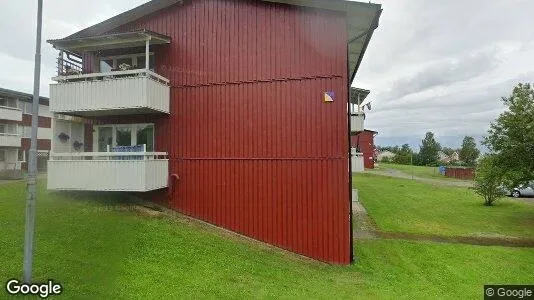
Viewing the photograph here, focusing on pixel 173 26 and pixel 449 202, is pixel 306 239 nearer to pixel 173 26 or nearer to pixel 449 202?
pixel 173 26

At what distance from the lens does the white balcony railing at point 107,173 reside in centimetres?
1470

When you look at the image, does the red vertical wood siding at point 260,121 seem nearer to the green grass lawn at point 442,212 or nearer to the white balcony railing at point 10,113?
the green grass lawn at point 442,212

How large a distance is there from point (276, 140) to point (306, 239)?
412cm

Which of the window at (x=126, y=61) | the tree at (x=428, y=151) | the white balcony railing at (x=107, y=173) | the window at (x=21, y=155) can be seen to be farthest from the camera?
the tree at (x=428, y=151)

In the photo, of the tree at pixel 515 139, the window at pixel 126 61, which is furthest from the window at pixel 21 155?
the tree at pixel 515 139

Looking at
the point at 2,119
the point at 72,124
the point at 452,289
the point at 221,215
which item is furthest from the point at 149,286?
the point at 2,119

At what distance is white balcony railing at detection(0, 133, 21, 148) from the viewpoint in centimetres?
3700

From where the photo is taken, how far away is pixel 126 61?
1761 cm

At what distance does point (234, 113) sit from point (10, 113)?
106 ft

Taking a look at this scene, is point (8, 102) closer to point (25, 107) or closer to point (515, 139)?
point (25, 107)

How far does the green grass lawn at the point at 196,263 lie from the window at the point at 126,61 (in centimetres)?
618

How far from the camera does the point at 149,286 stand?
922 centimetres

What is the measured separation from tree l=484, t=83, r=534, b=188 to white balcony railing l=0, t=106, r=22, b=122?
1653 inches

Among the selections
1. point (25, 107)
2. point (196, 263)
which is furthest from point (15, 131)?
point (196, 263)
